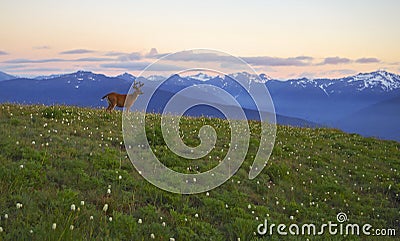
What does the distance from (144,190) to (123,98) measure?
11513mm

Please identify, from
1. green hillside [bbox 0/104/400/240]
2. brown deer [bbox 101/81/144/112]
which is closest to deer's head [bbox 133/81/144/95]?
brown deer [bbox 101/81/144/112]

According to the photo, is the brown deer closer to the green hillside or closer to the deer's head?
the deer's head

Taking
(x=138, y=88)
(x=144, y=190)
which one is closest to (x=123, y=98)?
(x=138, y=88)

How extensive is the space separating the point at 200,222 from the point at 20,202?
3551mm

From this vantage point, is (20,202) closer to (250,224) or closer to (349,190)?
(250,224)

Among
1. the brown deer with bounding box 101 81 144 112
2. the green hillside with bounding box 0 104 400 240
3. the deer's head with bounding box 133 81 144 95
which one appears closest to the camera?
the green hillside with bounding box 0 104 400 240

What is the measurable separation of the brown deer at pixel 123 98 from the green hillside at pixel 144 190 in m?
3.03

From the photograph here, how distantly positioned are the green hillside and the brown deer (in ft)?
9.95

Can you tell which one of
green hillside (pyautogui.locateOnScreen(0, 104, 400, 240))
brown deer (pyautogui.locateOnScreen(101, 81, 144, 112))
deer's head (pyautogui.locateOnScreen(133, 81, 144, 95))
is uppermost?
deer's head (pyautogui.locateOnScreen(133, 81, 144, 95))

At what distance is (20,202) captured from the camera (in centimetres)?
732

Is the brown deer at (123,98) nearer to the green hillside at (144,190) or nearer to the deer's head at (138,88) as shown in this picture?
the deer's head at (138,88)

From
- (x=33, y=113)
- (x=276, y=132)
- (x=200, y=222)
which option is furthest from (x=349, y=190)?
(x=33, y=113)

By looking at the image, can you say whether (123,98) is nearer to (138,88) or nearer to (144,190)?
(138,88)

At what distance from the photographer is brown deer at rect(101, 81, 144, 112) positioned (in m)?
19.4
